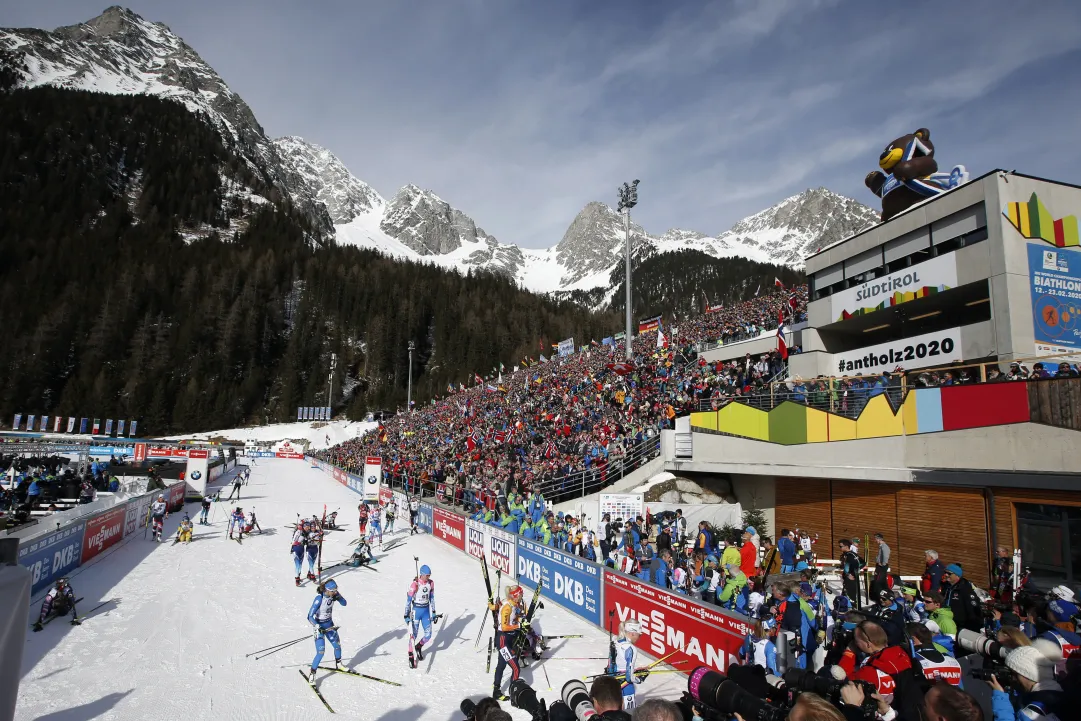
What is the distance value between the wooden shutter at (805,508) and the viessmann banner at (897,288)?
7.76 meters

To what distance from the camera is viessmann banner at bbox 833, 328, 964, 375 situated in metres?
18.3

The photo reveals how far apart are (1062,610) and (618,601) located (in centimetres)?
710

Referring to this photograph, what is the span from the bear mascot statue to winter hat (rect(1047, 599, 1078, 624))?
64.5 ft

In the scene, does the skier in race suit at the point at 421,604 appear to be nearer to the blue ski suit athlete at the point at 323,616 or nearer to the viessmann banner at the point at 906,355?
the blue ski suit athlete at the point at 323,616

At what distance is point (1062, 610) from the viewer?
6.27 meters

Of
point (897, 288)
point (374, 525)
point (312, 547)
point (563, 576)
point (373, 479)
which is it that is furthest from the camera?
point (373, 479)

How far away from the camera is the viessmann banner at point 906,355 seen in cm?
1828

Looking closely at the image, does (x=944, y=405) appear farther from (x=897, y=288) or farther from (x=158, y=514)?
(x=158, y=514)

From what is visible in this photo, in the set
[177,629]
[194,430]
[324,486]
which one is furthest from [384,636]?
[194,430]

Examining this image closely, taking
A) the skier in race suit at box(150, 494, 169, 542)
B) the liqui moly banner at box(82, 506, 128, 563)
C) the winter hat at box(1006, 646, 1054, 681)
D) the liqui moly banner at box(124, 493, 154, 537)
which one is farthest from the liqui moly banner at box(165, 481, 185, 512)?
the winter hat at box(1006, 646, 1054, 681)

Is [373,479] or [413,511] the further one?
[373,479]

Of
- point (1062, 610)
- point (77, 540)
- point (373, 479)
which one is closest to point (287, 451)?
point (373, 479)

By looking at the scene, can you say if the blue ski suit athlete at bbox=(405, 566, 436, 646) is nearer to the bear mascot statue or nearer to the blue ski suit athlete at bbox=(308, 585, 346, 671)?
the blue ski suit athlete at bbox=(308, 585, 346, 671)

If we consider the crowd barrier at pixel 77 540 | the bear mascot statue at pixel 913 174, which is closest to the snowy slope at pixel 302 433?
the crowd barrier at pixel 77 540
